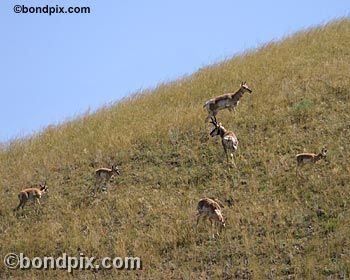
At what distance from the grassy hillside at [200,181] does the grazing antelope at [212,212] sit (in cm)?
21

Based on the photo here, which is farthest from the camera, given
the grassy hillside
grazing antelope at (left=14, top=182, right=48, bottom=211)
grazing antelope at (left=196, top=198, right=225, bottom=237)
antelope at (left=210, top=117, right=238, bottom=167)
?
antelope at (left=210, top=117, right=238, bottom=167)

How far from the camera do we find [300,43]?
2550 centimetres

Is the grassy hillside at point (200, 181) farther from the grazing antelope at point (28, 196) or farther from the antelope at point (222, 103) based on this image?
the antelope at point (222, 103)

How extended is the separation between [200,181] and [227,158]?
1.03 meters

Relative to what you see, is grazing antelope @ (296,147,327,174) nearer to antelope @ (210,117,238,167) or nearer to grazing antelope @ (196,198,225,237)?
antelope @ (210,117,238,167)

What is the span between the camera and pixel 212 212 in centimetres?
1410

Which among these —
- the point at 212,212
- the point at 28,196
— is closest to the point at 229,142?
the point at 212,212

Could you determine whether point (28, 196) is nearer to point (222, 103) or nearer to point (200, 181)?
point (200, 181)

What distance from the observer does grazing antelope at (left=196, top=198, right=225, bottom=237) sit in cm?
1412

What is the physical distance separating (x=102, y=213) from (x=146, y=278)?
2.97 m

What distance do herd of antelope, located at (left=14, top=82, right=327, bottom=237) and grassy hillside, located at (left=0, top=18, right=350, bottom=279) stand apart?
0.20 metres

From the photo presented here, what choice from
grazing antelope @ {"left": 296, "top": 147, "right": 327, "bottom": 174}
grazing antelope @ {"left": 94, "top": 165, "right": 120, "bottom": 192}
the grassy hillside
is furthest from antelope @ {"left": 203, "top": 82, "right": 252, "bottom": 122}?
grazing antelope @ {"left": 296, "top": 147, "right": 327, "bottom": 174}

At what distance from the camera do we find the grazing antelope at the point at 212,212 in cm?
1412

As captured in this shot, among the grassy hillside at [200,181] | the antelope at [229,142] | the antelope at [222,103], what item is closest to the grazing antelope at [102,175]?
the grassy hillside at [200,181]
